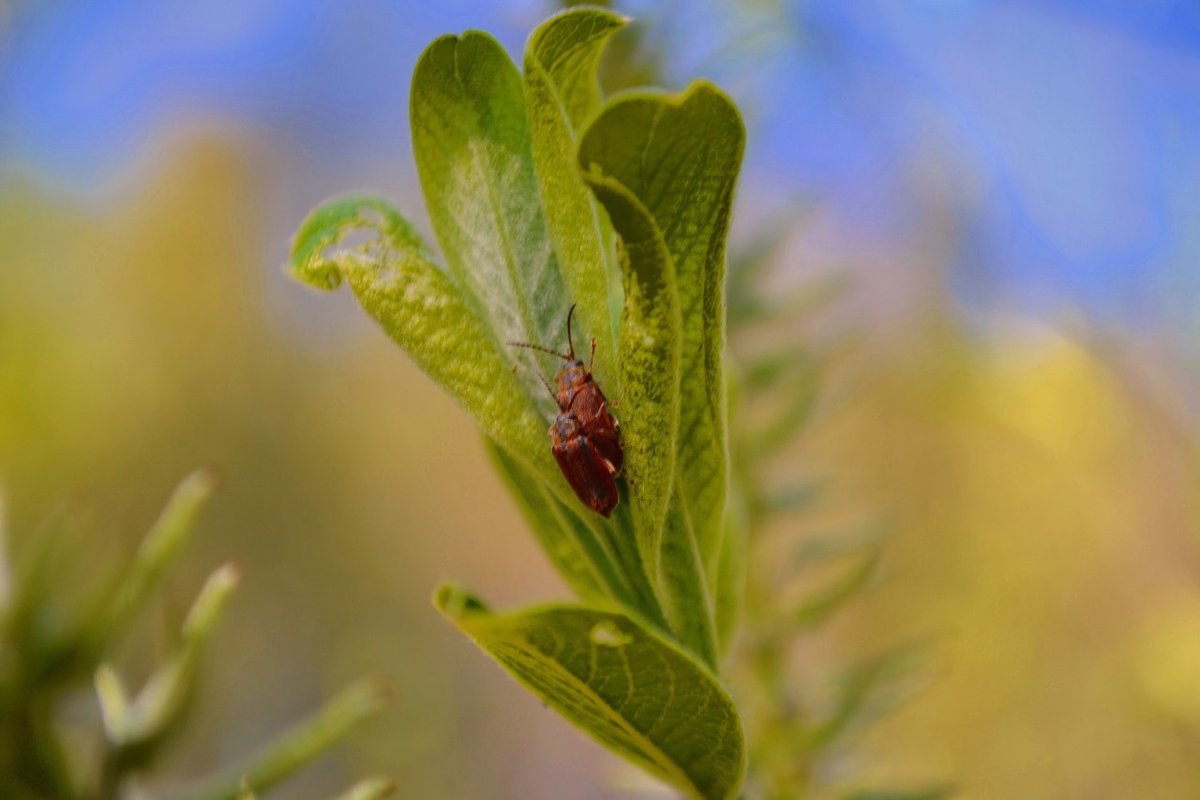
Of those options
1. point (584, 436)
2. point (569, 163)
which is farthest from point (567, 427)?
point (569, 163)

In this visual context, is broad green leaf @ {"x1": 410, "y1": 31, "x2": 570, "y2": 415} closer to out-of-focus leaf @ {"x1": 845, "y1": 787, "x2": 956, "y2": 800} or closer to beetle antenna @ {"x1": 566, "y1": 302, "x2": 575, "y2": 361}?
beetle antenna @ {"x1": 566, "y1": 302, "x2": 575, "y2": 361}

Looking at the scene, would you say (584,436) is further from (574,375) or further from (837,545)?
(837,545)

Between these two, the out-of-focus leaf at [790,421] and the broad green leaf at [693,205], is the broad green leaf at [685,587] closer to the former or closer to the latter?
the broad green leaf at [693,205]

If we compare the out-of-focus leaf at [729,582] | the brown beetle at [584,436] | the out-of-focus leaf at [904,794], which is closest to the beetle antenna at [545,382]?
the brown beetle at [584,436]

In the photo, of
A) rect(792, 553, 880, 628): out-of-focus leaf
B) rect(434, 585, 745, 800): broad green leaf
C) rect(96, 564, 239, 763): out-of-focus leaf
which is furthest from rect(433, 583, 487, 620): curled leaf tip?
rect(792, 553, 880, 628): out-of-focus leaf

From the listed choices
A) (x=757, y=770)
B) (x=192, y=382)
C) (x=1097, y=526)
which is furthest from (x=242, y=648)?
(x=757, y=770)

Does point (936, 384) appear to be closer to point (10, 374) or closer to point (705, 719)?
point (705, 719)
